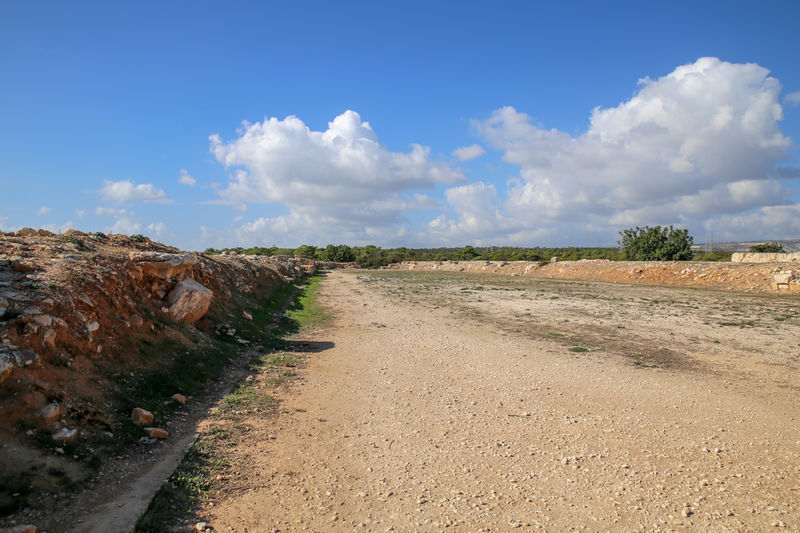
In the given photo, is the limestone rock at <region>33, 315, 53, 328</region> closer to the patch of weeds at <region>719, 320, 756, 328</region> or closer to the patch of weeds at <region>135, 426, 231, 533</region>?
the patch of weeds at <region>135, 426, 231, 533</region>

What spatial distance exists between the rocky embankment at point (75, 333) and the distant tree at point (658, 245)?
49838 mm

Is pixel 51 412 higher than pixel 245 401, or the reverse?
pixel 51 412

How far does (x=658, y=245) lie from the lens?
160 feet

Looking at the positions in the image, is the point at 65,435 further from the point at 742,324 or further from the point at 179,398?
the point at 742,324

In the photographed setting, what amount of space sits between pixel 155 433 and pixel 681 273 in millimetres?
39318

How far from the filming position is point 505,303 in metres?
21.3

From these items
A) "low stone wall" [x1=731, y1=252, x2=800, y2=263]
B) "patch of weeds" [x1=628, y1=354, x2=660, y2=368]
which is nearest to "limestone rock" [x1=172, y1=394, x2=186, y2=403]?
"patch of weeds" [x1=628, y1=354, x2=660, y2=368]

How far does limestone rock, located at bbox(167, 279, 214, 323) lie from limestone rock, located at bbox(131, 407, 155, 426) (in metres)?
4.37

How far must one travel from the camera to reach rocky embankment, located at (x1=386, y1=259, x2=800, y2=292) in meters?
28.2

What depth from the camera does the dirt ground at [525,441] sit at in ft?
13.6

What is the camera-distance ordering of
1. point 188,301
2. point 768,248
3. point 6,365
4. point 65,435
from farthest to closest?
point 768,248 → point 188,301 → point 6,365 → point 65,435

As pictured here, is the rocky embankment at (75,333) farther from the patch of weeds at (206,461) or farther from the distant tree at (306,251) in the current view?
the distant tree at (306,251)

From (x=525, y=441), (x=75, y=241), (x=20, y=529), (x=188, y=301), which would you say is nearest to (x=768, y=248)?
(x=525, y=441)

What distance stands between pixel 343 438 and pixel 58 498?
305 centimetres
